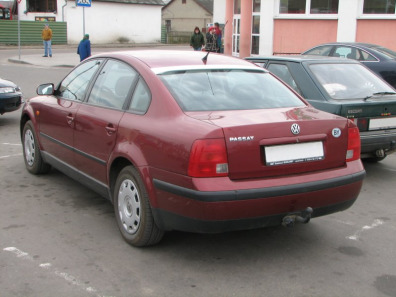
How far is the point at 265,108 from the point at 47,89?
109 inches

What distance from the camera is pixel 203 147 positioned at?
3484 millimetres

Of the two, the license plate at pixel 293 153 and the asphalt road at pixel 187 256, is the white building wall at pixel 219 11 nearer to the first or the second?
the asphalt road at pixel 187 256

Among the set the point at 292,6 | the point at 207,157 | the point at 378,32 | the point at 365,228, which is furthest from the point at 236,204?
the point at 292,6

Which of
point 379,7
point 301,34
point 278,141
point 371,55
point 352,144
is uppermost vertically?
point 379,7

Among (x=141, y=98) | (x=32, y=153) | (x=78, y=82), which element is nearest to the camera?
(x=141, y=98)

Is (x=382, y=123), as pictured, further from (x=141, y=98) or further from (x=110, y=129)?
(x=110, y=129)

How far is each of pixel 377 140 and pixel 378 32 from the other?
43.5 ft

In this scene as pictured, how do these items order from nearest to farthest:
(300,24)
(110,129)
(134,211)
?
1. (134,211)
2. (110,129)
3. (300,24)

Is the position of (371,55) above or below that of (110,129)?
above

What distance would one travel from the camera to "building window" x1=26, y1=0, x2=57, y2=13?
1745 inches

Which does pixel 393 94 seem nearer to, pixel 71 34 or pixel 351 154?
pixel 351 154

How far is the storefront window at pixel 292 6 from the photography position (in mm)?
19844

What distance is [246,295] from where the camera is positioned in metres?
3.41

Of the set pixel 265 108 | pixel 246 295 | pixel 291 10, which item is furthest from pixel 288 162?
pixel 291 10
